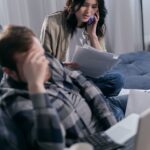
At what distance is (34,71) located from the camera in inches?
42.1

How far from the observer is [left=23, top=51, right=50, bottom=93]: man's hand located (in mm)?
1062

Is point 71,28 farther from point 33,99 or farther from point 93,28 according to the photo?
point 33,99

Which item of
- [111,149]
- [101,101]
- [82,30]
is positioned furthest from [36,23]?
[111,149]

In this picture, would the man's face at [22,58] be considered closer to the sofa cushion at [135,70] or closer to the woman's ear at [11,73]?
the woman's ear at [11,73]

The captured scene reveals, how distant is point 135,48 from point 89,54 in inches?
67.3

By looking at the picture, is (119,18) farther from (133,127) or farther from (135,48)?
(133,127)

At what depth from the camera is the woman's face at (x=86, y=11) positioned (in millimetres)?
2043

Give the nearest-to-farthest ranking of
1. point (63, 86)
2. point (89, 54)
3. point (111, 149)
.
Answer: point (111, 149)
point (63, 86)
point (89, 54)

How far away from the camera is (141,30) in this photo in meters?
3.20

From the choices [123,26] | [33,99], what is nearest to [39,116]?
[33,99]

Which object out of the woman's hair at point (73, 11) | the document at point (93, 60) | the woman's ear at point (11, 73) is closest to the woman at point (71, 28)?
the woman's hair at point (73, 11)

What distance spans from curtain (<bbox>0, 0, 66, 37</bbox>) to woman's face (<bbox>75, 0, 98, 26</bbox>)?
1138mm

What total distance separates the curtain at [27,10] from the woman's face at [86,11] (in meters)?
1.14

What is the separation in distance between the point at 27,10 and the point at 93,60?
178 centimetres
